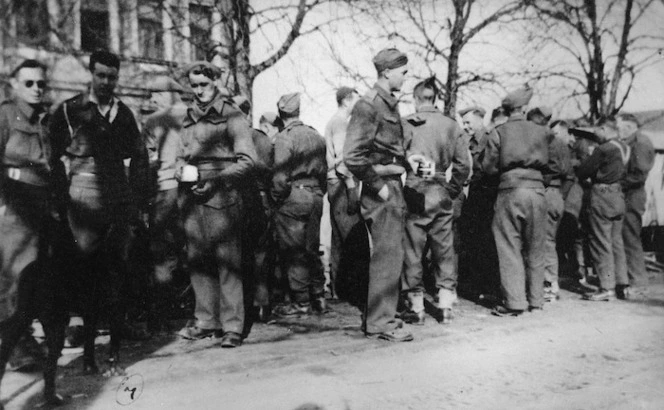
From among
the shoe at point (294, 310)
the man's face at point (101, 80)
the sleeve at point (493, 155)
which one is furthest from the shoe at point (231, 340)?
the sleeve at point (493, 155)

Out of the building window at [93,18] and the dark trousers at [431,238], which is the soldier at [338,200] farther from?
the building window at [93,18]

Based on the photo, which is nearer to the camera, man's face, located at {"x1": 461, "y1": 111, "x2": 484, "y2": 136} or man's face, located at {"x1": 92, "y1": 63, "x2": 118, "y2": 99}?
man's face, located at {"x1": 92, "y1": 63, "x2": 118, "y2": 99}

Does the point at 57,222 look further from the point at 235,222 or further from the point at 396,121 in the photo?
the point at 396,121

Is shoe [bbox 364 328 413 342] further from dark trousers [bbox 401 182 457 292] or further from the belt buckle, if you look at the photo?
the belt buckle

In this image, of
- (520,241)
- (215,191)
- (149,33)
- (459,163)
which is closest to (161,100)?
(215,191)

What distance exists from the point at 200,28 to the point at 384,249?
5077mm

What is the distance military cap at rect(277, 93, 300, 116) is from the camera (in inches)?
258

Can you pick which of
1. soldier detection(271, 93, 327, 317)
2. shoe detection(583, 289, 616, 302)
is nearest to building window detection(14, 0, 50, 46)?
soldier detection(271, 93, 327, 317)

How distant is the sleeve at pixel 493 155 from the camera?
6.66m

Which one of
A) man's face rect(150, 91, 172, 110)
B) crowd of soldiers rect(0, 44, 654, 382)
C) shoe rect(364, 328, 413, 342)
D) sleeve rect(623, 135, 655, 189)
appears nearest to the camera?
crowd of soldiers rect(0, 44, 654, 382)

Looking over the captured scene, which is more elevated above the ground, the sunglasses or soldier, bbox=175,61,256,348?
the sunglasses

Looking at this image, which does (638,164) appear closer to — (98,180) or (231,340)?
(231,340)

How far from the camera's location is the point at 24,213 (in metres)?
4.12

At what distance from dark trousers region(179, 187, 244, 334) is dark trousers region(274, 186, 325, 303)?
46.6 inches
